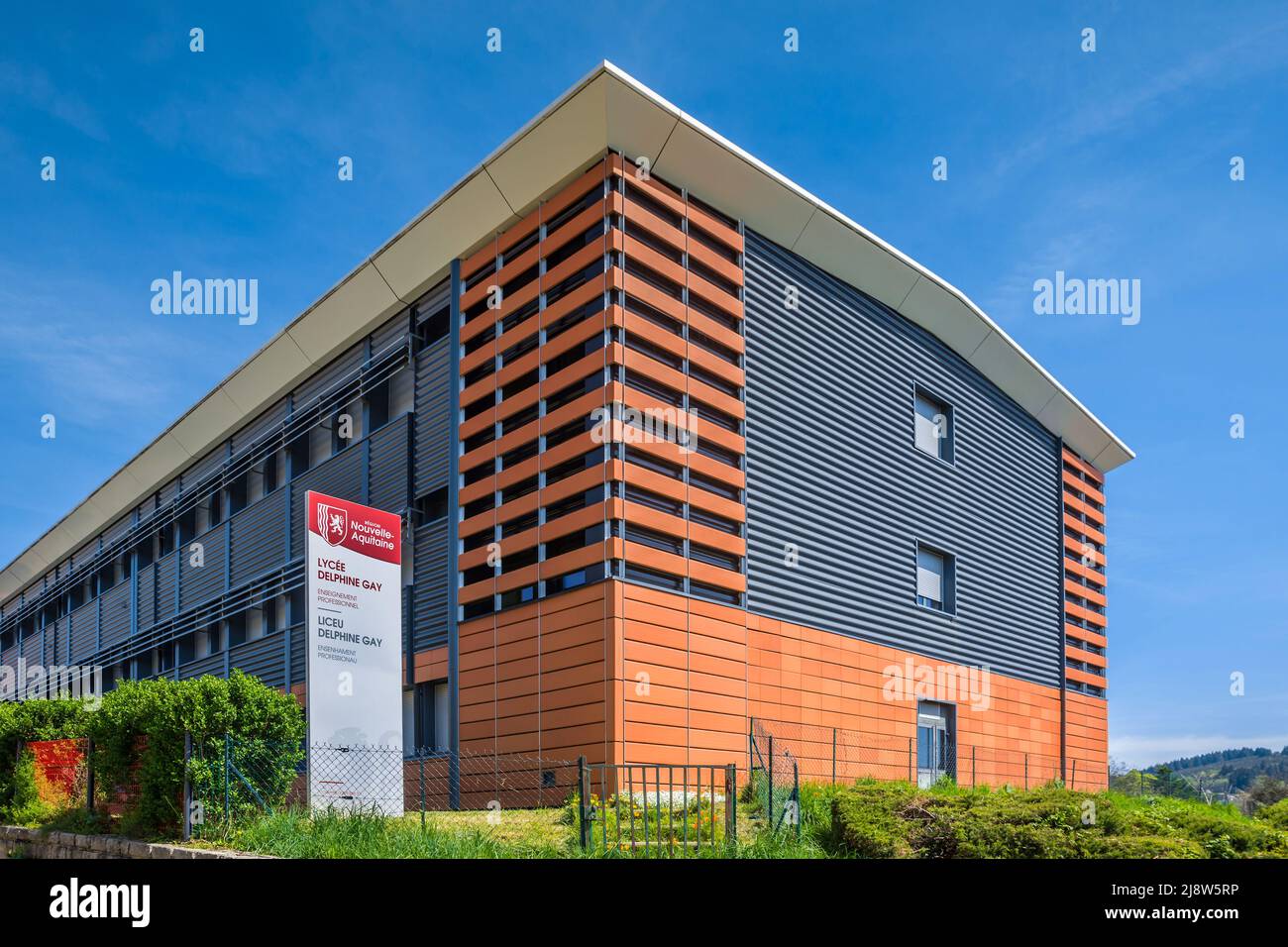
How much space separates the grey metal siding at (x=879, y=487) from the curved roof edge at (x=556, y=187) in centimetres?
58

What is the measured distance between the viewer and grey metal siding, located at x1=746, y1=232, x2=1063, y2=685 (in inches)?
891

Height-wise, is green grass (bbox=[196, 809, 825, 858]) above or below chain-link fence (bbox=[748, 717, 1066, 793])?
above

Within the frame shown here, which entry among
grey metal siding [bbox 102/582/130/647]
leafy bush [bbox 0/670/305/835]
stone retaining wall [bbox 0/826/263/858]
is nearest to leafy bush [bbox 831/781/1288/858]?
stone retaining wall [bbox 0/826/263/858]

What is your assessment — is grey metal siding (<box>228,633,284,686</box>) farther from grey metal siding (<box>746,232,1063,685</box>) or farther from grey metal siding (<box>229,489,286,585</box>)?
grey metal siding (<box>746,232,1063,685</box>)

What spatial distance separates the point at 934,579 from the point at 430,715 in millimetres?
11865

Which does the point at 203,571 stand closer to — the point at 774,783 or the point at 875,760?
the point at 875,760

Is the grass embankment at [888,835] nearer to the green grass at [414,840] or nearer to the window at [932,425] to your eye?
the green grass at [414,840]

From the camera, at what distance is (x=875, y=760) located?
934 inches

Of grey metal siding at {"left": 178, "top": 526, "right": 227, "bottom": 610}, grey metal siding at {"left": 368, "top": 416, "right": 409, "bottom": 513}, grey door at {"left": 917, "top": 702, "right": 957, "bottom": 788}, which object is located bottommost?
grey door at {"left": 917, "top": 702, "right": 957, "bottom": 788}

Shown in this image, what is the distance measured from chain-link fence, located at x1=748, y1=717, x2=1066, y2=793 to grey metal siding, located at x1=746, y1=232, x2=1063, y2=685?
1.98 meters

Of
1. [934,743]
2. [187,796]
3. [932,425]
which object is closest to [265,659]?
[187,796]
